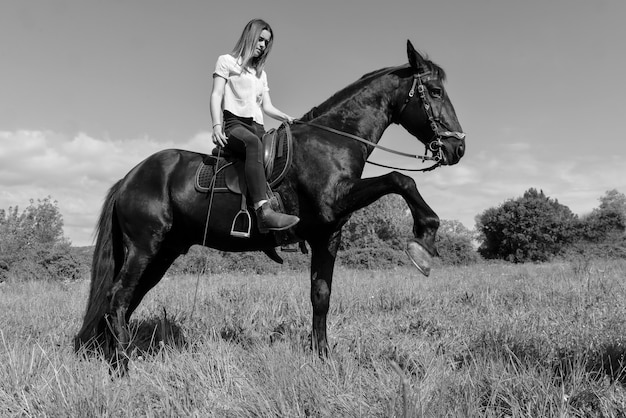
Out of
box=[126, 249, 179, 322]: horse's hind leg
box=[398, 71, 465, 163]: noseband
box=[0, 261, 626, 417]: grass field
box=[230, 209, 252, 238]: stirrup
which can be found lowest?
box=[0, 261, 626, 417]: grass field

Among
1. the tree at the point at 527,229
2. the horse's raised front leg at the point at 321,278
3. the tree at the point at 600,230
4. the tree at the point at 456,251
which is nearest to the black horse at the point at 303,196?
the horse's raised front leg at the point at 321,278

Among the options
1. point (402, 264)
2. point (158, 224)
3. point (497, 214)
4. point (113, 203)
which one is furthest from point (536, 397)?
point (497, 214)

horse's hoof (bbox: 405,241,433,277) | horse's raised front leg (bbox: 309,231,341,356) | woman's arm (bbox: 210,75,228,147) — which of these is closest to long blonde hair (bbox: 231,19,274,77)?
woman's arm (bbox: 210,75,228,147)

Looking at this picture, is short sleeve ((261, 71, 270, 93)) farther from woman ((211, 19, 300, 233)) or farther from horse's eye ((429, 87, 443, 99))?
horse's eye ((429, 87, 443, 99))

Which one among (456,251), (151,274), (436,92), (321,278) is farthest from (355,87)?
(456,251)

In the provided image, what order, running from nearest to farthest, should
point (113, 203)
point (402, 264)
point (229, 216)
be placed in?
1. point (229, 216)
2. point (113, 203)
3. point (402, 264)

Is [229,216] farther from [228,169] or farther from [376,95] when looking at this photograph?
[376,95]

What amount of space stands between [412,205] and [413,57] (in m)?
1.77

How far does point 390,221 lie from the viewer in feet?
188

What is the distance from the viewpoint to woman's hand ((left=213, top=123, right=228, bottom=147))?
4.74 m

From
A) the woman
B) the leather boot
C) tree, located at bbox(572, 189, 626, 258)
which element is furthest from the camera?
tree, located at bbox(572, 189, 626, 258)

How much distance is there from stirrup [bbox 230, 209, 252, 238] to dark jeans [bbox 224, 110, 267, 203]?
0.70 feet

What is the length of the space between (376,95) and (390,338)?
2510mm

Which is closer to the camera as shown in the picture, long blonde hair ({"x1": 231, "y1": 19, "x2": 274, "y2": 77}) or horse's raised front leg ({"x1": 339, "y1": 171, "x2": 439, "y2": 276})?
horse's raised front leg ({"x1": 339, "y1": 171, "x2": 439, "y2": 276})
